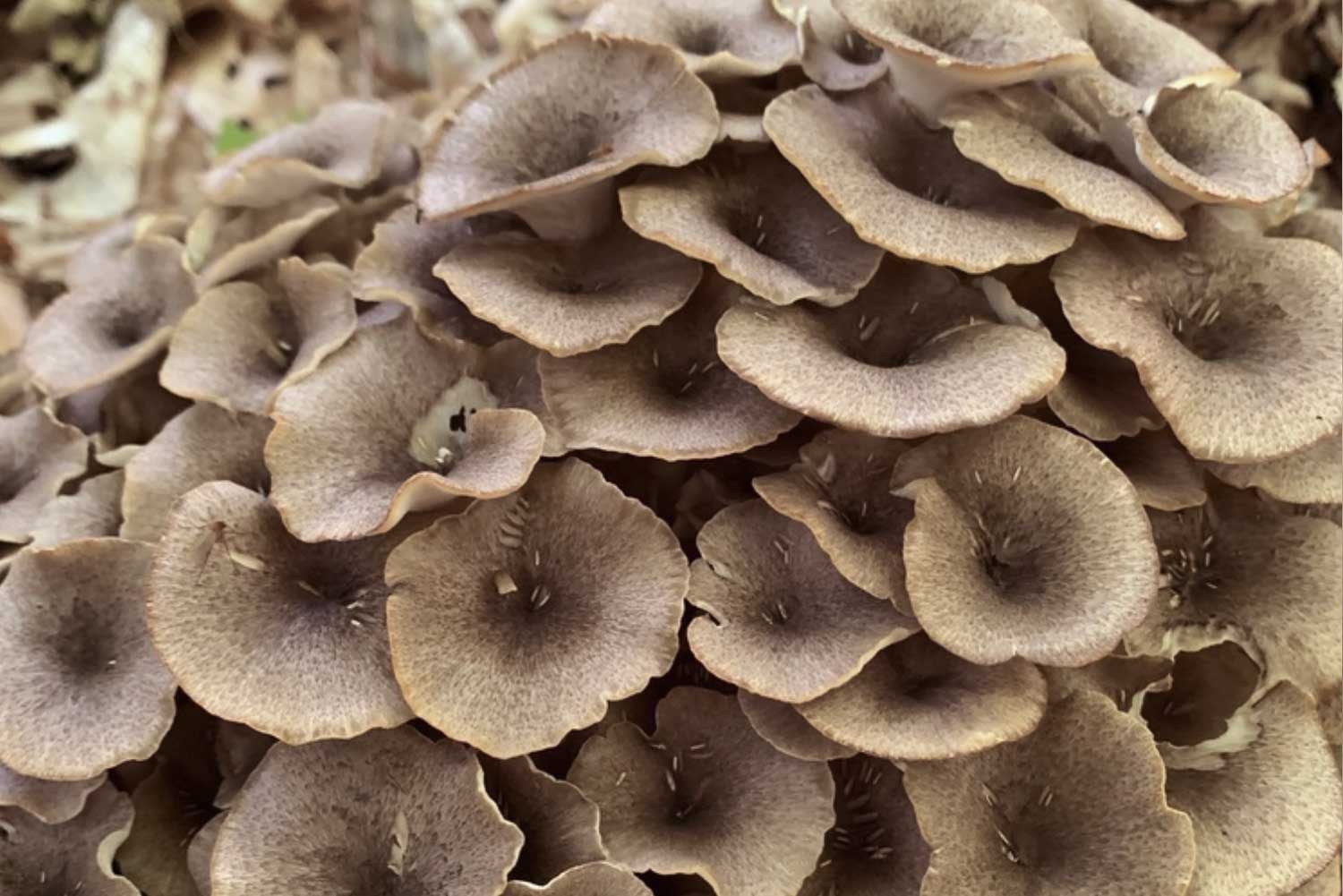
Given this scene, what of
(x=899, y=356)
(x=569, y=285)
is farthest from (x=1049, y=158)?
(x=569, y=285)

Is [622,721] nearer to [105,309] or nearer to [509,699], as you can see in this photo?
[509,699]

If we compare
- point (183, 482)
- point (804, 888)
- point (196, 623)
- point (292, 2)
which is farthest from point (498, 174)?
point (292, 2)

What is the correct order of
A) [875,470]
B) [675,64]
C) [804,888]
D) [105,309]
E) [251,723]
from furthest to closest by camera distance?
[105,309] < [675,64] < [875,470] < [804,888] < [251,723]

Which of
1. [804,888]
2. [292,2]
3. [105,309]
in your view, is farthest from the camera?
[292,2]

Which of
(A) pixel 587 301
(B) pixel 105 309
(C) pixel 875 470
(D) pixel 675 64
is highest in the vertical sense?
(D) pixel 675 64

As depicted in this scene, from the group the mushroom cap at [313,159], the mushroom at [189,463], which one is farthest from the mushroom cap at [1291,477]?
the mushroom cap at [313,159]

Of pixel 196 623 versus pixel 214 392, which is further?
pixel 214 392

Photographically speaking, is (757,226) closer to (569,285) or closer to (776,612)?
(569,285)
